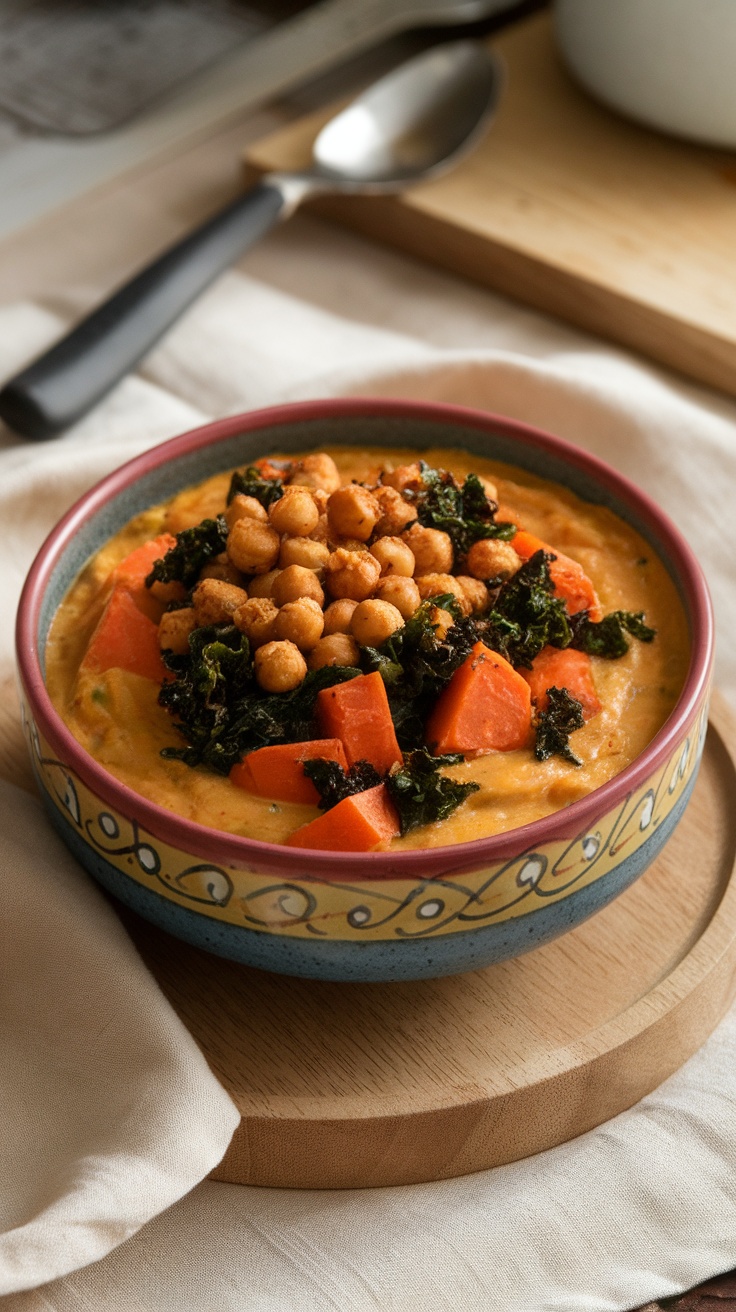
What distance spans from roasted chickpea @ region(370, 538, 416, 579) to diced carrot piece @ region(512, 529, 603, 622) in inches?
12.2

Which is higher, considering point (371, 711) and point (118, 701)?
point (371, 711)

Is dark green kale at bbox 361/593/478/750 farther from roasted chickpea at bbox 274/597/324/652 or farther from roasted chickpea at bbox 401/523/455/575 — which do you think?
roasted chickpea at bbox 401/523/455/575

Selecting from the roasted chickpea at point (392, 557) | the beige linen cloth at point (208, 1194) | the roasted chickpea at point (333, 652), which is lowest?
the beige linen cloth at point (208, 1194)

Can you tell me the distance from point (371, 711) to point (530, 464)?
1013 mm

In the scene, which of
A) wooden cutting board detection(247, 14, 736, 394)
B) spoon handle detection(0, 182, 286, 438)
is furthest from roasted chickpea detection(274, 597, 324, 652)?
wooden cutting board detection(247, 14, 736, 394)

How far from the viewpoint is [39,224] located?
5188mm

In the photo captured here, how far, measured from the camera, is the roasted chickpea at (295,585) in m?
2.71

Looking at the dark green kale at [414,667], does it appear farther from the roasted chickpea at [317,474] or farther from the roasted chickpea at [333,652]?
the roasted chickpea at [317,474]

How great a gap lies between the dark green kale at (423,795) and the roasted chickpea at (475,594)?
45cm

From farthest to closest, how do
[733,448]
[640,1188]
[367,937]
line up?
[733,448] < [640,1188] < [367,937]

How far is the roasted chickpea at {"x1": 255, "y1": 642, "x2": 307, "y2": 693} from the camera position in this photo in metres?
2.59

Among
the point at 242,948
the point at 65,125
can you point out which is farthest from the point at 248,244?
the point at 242,948

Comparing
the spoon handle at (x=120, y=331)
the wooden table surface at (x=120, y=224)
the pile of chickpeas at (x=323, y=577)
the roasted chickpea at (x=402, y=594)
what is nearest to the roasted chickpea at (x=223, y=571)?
the pile of chickpeas at (x=323, y=577)

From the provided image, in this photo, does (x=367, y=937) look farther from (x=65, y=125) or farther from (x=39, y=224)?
(x=65, y=125)
